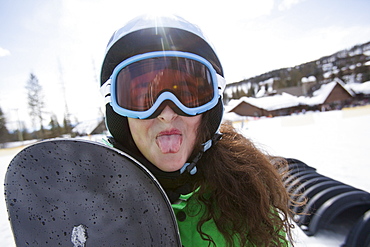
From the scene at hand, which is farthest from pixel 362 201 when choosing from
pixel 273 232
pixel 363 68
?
pixel 363 68

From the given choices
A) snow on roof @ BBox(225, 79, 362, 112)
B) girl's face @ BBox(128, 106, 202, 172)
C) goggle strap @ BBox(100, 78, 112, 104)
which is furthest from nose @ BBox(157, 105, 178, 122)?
snow on roof @ BBox(225, 79, 362, 112)

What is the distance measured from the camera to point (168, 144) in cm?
117

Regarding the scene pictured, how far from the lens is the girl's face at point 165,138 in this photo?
1.18 meters

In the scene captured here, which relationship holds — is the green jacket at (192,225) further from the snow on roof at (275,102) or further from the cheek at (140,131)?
the snow on roof at (275,102)

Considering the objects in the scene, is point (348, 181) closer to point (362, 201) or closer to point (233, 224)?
point (362, 201)

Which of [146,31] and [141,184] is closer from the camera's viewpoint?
[141,184]

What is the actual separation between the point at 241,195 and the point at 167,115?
0.68 m

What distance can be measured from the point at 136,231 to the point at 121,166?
295 mm

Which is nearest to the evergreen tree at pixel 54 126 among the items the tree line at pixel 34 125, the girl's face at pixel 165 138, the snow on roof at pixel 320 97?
the tree line at pixel 34 125

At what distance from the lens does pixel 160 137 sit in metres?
1.19

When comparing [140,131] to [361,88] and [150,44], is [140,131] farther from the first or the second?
[361,88]

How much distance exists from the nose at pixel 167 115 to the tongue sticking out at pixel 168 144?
11 cm

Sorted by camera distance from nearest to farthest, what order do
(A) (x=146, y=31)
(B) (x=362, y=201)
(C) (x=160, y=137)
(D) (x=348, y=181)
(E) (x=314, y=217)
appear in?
(C) (x=160, y=137) → (A) (x=146, y=31) → (B) (x=362, y=201) → (E) (x=314, y=217) → (D) (x=348, y=181)

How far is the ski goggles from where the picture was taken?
52.1 inches
